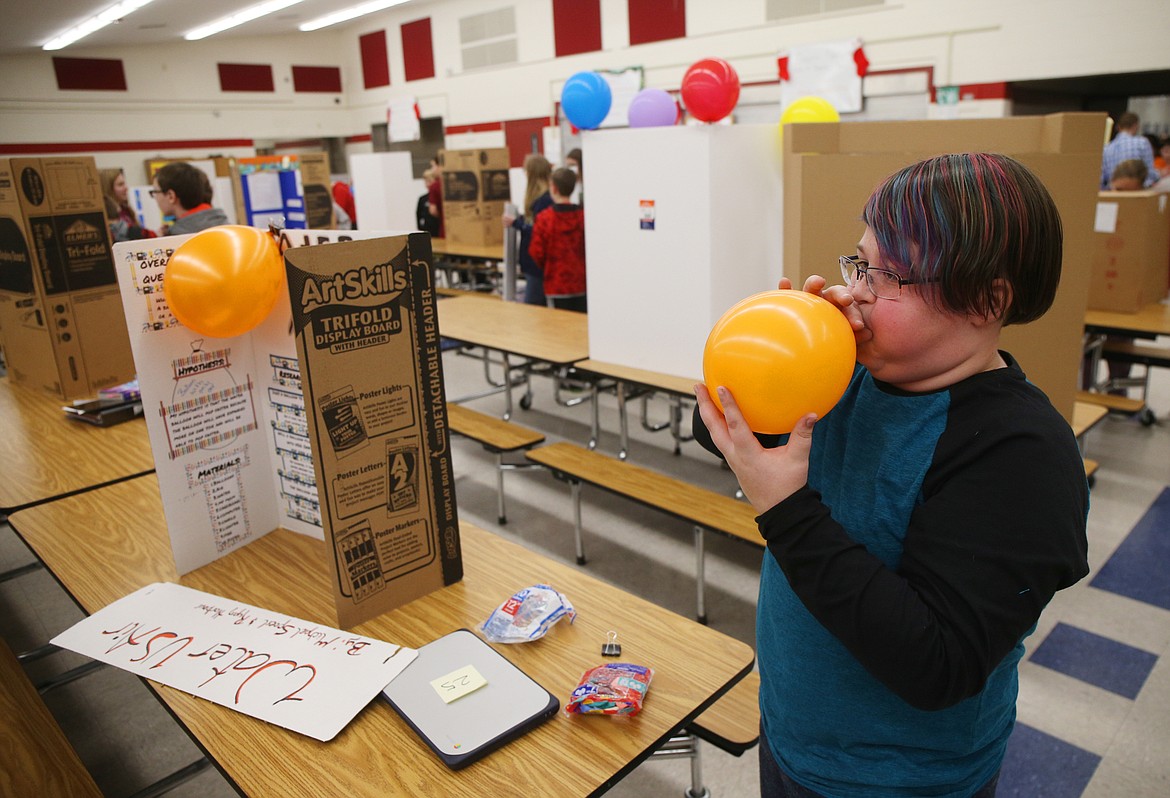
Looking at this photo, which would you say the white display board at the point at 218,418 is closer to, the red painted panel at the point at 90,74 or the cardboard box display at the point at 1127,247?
the cardboard box display at the point at 1127,247

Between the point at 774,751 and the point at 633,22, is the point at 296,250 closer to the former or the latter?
the point at 774,751

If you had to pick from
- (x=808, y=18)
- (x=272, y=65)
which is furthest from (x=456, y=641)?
(x=272, y=65)

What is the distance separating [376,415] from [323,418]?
0.11 metres

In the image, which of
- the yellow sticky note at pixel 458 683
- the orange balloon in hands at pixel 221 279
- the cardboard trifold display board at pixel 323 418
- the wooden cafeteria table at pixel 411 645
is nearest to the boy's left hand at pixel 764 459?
the wooden cafeteria table at pixel 411 645

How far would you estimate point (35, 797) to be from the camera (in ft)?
4.75

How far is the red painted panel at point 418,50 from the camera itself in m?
13.4

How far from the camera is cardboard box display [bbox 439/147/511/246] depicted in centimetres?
833

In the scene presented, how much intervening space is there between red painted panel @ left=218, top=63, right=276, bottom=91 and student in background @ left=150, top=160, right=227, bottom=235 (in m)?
12.6

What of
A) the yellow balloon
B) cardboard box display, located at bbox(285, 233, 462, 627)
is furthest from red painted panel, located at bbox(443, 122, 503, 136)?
cardboard box display, located at bbox(285, 233, 462, 627)

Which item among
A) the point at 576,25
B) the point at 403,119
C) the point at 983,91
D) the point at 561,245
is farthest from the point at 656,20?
the point at 403,119

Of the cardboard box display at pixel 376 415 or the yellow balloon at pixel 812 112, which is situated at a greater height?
the yellow balloon at pixel 812 112

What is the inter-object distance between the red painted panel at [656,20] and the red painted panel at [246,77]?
842 cm

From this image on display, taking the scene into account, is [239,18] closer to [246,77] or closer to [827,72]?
[246,77]

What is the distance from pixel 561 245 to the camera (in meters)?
5.25
